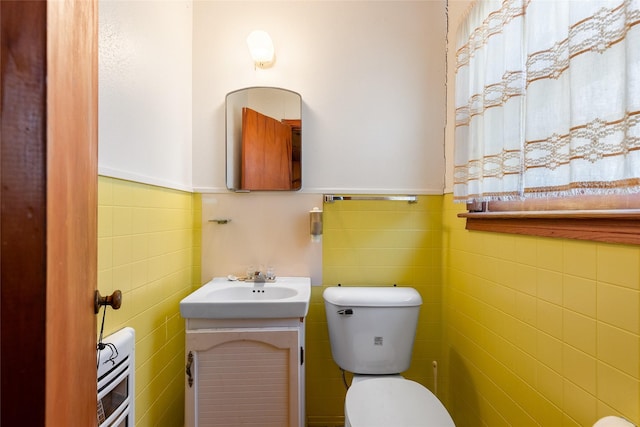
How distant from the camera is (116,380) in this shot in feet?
2.95

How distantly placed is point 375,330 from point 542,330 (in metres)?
0.65

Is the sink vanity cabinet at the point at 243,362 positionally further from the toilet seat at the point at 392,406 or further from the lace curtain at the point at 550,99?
the lace curtain at the point at 550,99

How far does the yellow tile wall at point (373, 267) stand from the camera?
Answer: 1.63 meters

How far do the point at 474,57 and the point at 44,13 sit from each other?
1.37 metres

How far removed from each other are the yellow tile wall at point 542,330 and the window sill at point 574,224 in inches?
1.1

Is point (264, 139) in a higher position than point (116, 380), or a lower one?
higher

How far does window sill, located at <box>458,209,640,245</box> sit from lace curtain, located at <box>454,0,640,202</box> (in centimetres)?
6

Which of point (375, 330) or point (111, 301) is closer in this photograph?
point (111, 301)

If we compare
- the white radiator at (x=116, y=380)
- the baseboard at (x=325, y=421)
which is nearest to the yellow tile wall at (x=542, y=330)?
the baseboard at (x=325, y=421)

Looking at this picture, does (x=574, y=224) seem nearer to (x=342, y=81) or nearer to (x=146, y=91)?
(x=342, y=81)

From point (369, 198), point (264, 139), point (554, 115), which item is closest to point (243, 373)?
point (369, 198)

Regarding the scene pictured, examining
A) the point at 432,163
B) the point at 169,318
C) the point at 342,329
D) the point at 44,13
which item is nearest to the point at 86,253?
the point at 44,13

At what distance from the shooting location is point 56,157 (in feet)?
1.38

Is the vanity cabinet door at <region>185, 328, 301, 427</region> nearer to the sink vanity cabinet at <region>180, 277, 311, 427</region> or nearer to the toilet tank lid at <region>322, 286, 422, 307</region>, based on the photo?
the sink vanity cabinet at <region>180, 277, 311, 427</region>
